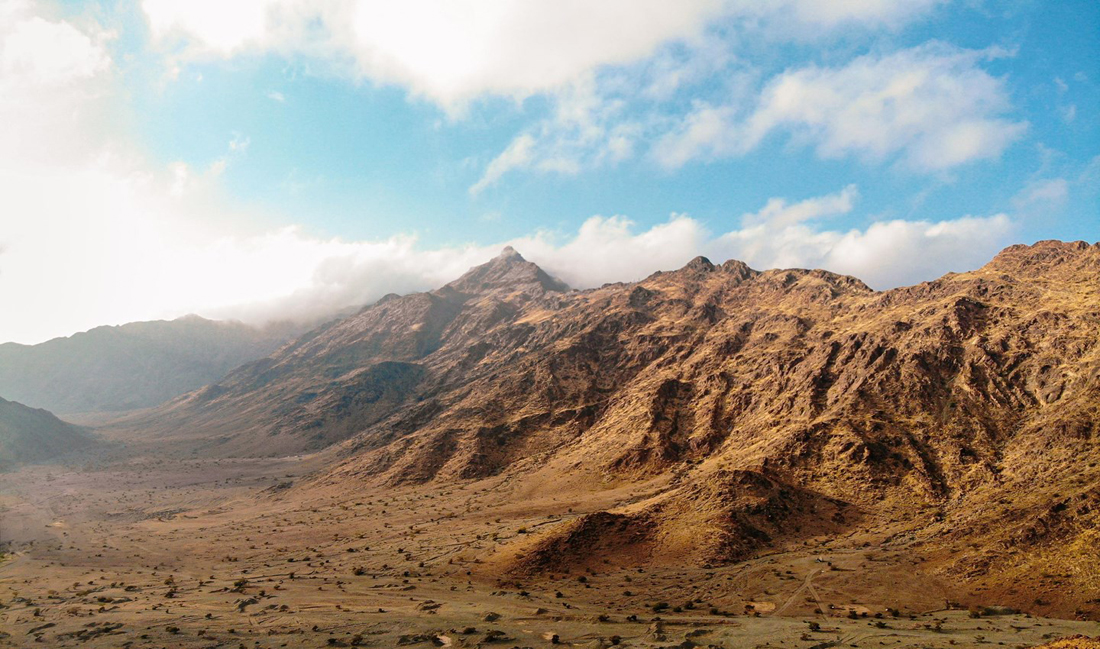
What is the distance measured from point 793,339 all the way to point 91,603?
143 m

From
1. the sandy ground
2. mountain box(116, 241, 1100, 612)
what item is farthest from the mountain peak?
the sandy ground

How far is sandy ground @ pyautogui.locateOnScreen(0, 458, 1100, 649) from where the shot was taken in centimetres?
4488

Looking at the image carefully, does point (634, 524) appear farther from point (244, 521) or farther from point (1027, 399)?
point (244, 521)

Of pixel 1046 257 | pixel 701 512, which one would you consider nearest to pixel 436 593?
pixel 701 512

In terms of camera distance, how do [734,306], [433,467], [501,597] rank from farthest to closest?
[734,306]
[433,467]
[501,597]

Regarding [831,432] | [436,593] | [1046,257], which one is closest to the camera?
[436,593]

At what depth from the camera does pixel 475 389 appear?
197250 millimetres

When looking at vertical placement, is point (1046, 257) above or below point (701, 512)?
above

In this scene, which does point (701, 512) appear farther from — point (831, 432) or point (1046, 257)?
point (1046, 257)

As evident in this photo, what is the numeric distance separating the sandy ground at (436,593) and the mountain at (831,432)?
5.94m

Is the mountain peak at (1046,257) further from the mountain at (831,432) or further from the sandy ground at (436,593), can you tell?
the sandy ground at (436,593)

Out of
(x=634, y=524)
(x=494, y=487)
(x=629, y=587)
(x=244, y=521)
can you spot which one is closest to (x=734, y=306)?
(x=494, y=487)

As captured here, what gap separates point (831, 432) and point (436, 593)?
72434 millimetres

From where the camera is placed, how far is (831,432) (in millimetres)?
94250
